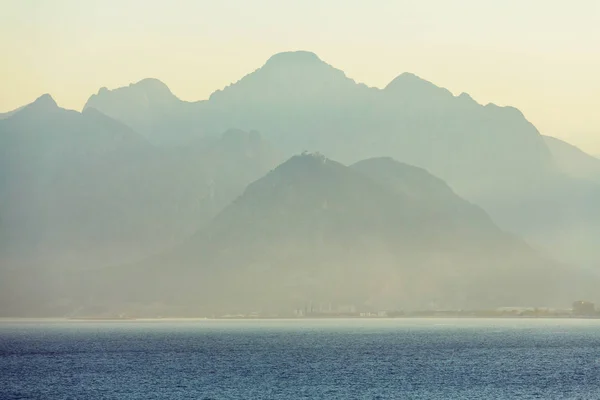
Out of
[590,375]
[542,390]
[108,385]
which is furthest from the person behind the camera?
[590,375]

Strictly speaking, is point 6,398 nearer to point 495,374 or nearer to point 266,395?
point 266,395

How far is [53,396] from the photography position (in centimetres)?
15712

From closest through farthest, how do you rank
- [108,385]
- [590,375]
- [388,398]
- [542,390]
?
[388,398] < [542,390] < [108,385] < [590,375]

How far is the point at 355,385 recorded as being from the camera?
172 metres

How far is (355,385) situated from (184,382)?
100 ft

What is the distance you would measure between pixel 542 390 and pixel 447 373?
113 ft

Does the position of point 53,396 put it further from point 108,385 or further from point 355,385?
point 355,385

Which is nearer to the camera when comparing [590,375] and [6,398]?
[6,398]

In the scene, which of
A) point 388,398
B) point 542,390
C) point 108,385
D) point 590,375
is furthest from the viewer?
point 590,375

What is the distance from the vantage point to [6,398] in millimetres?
153875

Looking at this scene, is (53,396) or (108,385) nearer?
(53,396)

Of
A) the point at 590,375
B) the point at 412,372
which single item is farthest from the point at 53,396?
the point at 590,375

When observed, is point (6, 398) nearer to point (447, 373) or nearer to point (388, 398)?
point (388, 398)

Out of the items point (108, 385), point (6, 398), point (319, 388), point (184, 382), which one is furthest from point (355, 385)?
point (6, 398)
